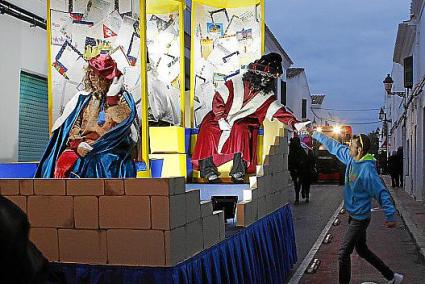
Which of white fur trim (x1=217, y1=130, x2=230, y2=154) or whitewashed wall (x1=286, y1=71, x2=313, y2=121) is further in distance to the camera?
whitewashed wall (x1=286, y1=71, x2=313, y2=121)

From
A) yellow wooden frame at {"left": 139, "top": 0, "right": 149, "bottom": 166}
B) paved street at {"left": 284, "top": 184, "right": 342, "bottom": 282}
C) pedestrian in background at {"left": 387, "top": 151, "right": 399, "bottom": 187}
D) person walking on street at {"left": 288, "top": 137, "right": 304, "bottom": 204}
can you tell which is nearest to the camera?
yellow wooden frame at {"left": 139, "top": 0, "right": 149, "bottom": 166}

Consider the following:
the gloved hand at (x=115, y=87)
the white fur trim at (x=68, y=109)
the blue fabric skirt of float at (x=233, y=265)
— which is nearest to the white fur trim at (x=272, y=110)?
the blue fabric skirt of float at (x=233, y=265)

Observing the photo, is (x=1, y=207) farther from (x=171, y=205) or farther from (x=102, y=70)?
(x=102, y=70)

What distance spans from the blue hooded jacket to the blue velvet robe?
2219 millimetres

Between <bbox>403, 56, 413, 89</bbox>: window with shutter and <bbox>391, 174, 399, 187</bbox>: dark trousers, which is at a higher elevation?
<bbox>403, 56, 413, 89</bbox>: window with shutter

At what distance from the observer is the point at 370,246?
11.2 meters

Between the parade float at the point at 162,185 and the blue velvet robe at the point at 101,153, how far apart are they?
8.5 inches

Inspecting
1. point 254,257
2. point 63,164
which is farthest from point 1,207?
point 254,257

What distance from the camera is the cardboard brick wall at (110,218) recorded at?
386cm

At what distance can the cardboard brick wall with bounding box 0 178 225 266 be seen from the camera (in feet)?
12.7

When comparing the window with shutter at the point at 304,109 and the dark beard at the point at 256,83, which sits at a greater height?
the window with shutter at the point at 304,109

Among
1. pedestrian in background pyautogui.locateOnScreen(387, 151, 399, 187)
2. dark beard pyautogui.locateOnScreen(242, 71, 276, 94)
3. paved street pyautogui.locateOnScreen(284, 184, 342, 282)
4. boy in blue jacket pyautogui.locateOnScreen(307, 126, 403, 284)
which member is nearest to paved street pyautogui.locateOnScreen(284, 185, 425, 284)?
paved street pyautogui.locateOnScreen(284, 184, 342, 282)

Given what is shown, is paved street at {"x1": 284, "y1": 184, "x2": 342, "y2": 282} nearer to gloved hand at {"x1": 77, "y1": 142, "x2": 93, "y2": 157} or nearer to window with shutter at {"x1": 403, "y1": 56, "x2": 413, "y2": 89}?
gloved hand at {"x1": 77, "y1": 142, "x2": 93, "y2": 157}

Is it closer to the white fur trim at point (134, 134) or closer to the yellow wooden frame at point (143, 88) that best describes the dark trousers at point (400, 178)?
the yellow wooden frame at point (143, 88)
